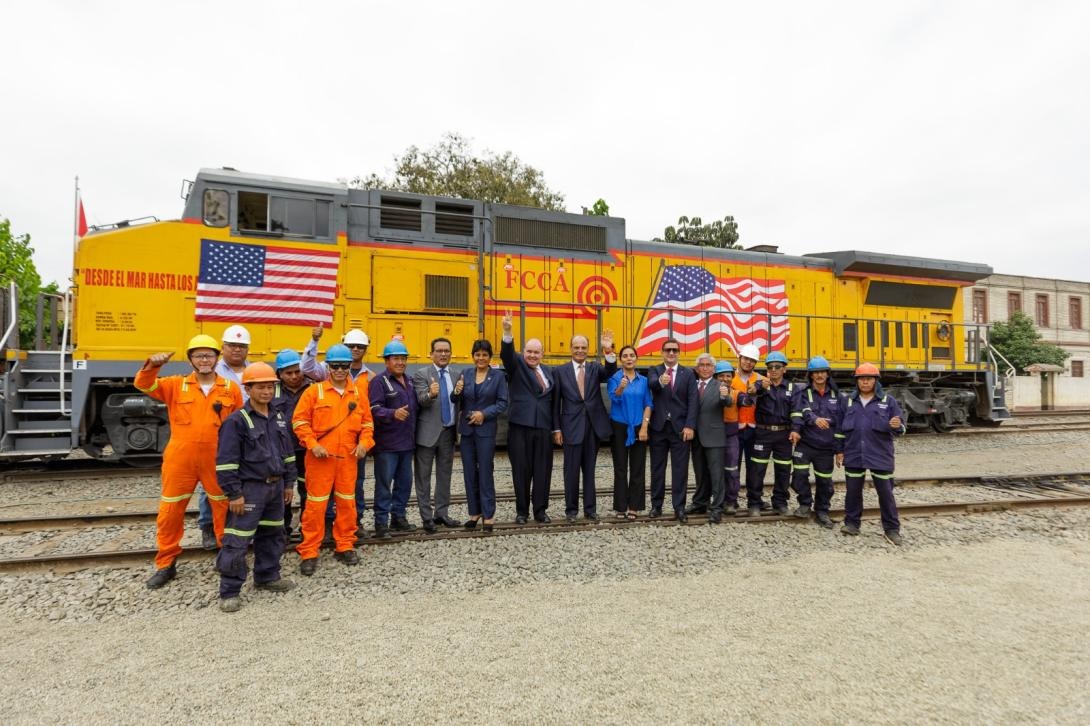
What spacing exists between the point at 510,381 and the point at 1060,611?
4.13 metres

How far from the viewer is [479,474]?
511 centimetres

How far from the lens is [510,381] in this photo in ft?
17.2

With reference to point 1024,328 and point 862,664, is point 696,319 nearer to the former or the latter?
point 862,664

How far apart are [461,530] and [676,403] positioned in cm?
232

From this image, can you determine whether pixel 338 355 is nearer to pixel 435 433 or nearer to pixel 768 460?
pixel 435 433

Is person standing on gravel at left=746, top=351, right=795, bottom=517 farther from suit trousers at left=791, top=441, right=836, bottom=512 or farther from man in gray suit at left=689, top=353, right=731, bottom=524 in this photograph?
man in gray suit at left=689, top=353, right=731, bottom=524

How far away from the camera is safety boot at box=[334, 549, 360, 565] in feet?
13.8

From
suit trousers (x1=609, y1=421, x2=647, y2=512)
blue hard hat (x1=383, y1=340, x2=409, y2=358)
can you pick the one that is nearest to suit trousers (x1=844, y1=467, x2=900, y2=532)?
suit trousers (x1=609, y1=421, x2=647, y2=512)

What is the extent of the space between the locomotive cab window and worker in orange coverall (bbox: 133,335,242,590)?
160 inches

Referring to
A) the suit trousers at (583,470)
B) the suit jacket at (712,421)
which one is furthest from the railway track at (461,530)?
the suit jacket at (712,421)

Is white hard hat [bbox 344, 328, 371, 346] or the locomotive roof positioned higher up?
the locomotive roof

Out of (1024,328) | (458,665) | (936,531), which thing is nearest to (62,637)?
(458,665)

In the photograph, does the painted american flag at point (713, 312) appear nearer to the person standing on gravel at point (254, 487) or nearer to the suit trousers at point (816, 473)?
the suit trousers at point (816, 473)

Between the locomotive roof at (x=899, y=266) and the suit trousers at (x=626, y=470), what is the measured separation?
8.02 metres
